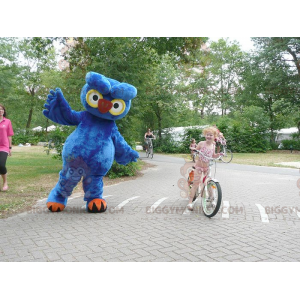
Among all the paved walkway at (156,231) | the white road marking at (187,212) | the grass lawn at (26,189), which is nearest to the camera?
the paved walkway at (156,231)

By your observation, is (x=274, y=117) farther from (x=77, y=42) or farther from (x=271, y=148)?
(x=77, y=42)

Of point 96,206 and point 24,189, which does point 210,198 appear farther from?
point 24,189

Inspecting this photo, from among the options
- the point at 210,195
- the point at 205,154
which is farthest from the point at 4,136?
the point at 210,195

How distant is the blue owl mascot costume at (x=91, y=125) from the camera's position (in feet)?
15.4

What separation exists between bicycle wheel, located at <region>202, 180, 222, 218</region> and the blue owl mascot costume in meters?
1.71

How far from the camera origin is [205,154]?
5.18 m

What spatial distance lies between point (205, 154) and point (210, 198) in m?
0.76

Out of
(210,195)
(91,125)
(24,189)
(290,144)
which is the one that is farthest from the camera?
(290,144)

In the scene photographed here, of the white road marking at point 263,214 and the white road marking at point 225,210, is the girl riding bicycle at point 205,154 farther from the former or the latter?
the white road marking at point 263,214

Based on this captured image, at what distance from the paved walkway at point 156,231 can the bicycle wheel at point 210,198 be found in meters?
0.14

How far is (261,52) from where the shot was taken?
21.2 meters

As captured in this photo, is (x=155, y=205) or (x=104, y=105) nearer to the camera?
(x=104, y=105)

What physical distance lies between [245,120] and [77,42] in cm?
2069

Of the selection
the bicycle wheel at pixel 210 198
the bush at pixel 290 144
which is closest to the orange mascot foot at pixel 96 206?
the bicycle wheel at pixel 210 198
